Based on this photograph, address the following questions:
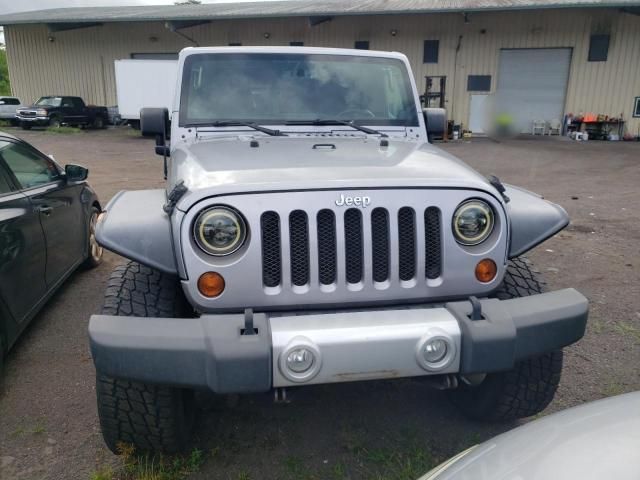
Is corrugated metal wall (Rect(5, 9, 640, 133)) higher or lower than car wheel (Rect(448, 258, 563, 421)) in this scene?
higher

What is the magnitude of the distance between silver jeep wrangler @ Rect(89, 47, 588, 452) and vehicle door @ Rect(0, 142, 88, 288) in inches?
60.2

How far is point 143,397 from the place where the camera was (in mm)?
2414

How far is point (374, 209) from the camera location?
7.58 feet

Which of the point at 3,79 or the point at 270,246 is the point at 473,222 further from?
the point at 3,79

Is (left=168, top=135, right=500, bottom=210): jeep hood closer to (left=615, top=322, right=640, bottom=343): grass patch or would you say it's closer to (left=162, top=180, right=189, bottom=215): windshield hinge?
(left=162, top=180, right=189, bottom=215): windshield hinge

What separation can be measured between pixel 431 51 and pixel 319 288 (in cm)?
2250

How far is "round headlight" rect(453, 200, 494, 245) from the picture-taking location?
2402 mm

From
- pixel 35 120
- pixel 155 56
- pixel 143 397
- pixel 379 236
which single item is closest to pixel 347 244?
pixel 379 236

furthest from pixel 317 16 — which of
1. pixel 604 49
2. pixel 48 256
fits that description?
pixel 48 256

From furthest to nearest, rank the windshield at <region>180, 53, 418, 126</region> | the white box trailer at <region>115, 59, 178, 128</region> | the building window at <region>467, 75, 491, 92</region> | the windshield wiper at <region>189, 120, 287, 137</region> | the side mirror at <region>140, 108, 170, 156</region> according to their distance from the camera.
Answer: the building window at <region>467, 75, 491, 92</region> → the white box trailer at <region>115, 59, 178, 128</region> → the side mirror at <region>140, 108, 170, 156</region> → the windshield at <region>180, 53, 418, 126</region> → the windshield wiper at <region>189, 120, 287, 137</region>

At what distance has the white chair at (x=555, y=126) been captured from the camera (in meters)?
21.7

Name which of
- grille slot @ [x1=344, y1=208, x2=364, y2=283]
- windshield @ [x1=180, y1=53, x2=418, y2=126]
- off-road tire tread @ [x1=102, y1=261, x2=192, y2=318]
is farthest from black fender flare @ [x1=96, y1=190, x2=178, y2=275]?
windshield @ [x1=180, y1=53, x2=418, y2=126]

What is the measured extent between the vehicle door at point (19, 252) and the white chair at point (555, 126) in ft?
69.9

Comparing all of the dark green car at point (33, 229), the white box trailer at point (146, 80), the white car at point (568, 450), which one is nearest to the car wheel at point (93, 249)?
the dark green car at point (33, 229)
